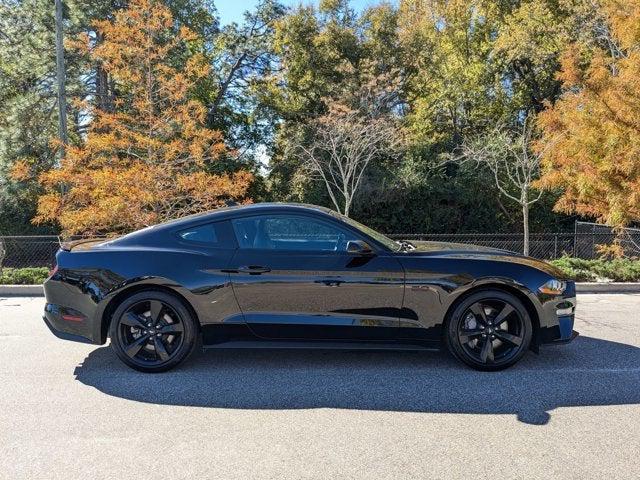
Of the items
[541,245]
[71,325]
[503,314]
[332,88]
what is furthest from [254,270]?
[332,88]

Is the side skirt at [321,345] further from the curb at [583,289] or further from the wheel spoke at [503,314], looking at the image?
the curb at [583,289]

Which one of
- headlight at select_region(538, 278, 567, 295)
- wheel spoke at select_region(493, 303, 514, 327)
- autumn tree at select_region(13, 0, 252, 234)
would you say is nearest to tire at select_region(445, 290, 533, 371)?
wheel spoke at select_region(493, 303, 514, 327)

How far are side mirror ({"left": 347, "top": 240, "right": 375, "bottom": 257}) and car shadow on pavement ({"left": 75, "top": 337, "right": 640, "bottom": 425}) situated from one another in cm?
106

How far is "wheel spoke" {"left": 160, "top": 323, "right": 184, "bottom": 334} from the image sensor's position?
177 inches

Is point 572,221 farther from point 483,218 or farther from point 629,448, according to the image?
point 629,448

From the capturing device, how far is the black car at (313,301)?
4.45 metres

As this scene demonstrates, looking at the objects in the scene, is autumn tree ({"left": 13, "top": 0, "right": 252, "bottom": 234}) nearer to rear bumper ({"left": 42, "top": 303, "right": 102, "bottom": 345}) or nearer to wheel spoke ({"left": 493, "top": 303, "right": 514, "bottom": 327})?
rear bumper ({"left": 42, "top": 303, "right": 102, "bottom": 345})

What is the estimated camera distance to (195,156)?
11008mm

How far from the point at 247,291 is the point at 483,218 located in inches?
670

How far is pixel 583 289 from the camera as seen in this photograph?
890 cm

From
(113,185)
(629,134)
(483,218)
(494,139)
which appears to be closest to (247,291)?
(113,185)

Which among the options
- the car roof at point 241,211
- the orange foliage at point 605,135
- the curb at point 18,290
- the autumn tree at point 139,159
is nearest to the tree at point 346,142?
the autumn tree at point 139,159

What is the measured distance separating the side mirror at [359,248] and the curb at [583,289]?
603 centimetres

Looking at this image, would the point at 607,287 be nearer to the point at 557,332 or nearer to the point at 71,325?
the point at 557,332
